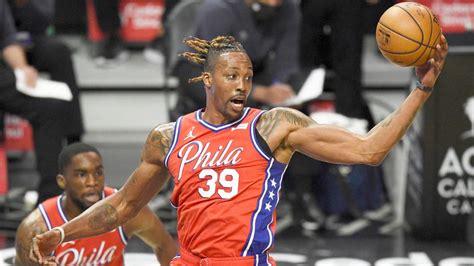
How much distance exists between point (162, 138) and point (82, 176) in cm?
124

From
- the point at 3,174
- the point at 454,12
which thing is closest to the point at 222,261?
the point at 3,174

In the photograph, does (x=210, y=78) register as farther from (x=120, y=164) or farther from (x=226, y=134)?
(x=120, y=164)

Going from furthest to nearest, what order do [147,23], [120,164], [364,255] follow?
[147,23], [120,164], [364,255]

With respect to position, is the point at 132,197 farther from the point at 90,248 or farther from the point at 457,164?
the point at 457,164

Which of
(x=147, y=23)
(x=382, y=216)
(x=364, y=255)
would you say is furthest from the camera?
(x=147, y=23)

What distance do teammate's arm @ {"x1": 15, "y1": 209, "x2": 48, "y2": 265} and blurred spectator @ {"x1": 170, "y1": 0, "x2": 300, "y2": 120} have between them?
228 centimetres

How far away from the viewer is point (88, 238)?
21.1ft

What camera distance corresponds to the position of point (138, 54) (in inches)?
475

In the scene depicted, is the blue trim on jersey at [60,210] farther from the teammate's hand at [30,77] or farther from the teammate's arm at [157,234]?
the teammate's hand at [30,77]

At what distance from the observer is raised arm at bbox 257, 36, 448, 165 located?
190 inches

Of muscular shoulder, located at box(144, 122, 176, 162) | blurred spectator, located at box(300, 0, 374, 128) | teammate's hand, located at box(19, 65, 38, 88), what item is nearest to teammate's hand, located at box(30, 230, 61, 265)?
muscular shoulder, located at box(144, 122, 176, 162)

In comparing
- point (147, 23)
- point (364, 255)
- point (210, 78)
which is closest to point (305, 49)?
point (364, 255)

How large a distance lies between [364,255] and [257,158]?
A: 10.0ft

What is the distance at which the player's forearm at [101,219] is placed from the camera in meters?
5.45
